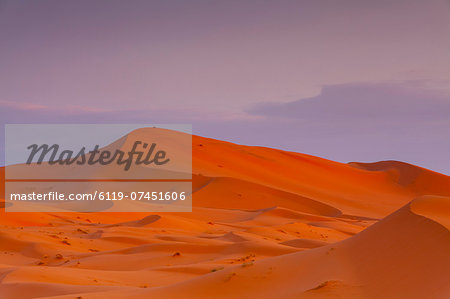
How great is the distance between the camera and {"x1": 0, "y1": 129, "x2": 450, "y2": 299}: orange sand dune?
18.0ft

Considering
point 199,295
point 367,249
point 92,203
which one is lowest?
point 199,295

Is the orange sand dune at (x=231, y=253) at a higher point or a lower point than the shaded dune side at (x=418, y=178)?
lower

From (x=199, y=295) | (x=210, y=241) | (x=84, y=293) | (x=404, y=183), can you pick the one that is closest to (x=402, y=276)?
(x=199, y=295)

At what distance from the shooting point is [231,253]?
36.7 ft

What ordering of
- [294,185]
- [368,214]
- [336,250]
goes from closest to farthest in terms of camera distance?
1. [336,250]
2. [368,214]
3. [294,185]

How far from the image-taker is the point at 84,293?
632cm

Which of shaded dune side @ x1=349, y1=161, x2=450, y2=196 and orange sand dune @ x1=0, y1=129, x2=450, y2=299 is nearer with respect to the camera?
orange sand dune @ x1=0, y1=129, x2=450, y2=299

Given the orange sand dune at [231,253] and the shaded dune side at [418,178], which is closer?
the orange sand dune at [231,253]

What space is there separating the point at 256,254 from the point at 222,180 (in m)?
17.7

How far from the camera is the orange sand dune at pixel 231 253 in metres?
5.50

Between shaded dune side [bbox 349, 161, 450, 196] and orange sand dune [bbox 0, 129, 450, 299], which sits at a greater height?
shaded dune side [bbox 349, 161, 450, 196]

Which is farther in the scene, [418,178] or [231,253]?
[418,178]

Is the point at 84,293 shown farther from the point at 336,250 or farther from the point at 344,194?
the point at 344,194

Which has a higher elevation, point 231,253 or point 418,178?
point 418,178
